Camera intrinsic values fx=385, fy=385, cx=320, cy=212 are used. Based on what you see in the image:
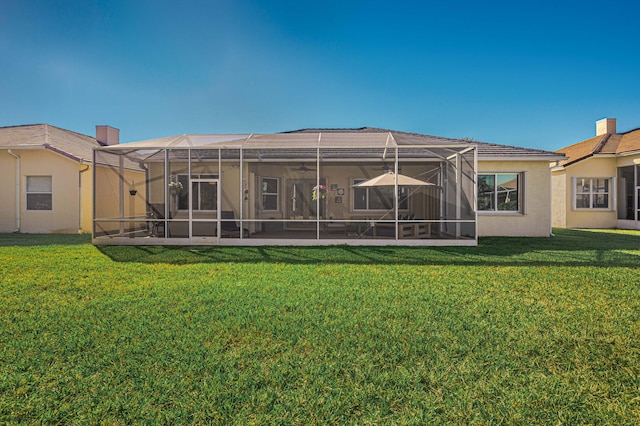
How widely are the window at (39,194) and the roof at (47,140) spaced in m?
1.23

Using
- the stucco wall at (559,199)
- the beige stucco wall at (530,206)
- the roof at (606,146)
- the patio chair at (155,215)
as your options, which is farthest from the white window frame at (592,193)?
the patio chair at (155,215)

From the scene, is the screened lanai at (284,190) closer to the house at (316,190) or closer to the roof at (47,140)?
the house at (316,190)

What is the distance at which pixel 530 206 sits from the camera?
13.0 m

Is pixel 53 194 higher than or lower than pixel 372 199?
higher

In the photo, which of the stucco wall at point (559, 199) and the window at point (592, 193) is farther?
the stucco wall at point (559, 199)

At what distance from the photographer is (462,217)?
1090 cm

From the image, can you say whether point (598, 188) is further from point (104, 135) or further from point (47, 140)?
point (104, 135)

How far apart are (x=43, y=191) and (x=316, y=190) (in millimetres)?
10223

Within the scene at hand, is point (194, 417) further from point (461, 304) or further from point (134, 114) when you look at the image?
point (134, 114)

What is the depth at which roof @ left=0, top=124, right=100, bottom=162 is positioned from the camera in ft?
44.3

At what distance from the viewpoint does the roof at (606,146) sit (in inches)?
645

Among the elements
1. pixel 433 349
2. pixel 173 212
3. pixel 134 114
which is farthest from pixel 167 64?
pixel 433 349

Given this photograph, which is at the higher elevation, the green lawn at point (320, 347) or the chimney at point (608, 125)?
the chimney at point (608, 125)

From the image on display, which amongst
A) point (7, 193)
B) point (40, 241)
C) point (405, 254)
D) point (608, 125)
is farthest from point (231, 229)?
point (608, 125)
